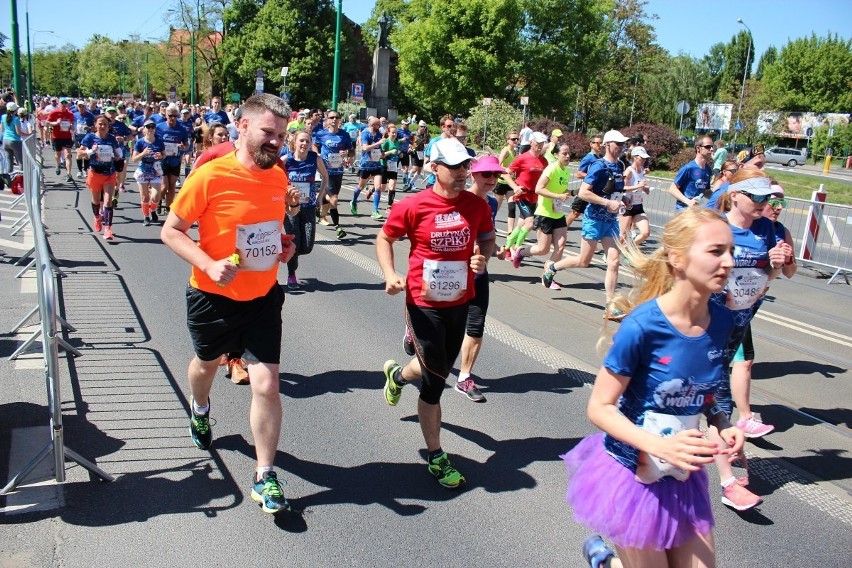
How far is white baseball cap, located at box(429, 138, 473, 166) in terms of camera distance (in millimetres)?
4195

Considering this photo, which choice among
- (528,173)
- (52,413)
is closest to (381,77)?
(528,173)

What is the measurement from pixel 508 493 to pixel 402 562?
93 cm

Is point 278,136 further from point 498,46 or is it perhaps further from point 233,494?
point 498,46

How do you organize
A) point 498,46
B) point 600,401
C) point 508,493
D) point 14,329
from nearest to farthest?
point 600,401
point 508,493
point 14,329
point 498,46

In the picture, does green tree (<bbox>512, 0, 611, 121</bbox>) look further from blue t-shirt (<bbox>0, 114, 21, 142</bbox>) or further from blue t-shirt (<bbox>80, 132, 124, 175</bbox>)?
blue t-shirt (<bbox>80, 132, 124, 175</bbox>)

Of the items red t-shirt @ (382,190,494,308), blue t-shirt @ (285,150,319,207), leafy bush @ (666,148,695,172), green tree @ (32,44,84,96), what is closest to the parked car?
leafy bush @ (666,148,695,172)

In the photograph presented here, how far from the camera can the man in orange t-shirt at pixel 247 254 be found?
3885 mm

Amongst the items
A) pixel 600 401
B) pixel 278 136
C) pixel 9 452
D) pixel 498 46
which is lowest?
pixel 9 452

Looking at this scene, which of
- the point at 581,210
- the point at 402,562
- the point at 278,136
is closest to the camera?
the point at 402,562

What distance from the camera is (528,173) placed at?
1082 cm

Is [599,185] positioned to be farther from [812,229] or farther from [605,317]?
[812,229]

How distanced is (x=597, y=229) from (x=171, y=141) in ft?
26.6

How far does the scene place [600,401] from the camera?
267 centimetres

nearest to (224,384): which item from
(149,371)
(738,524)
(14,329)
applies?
(149,371)
